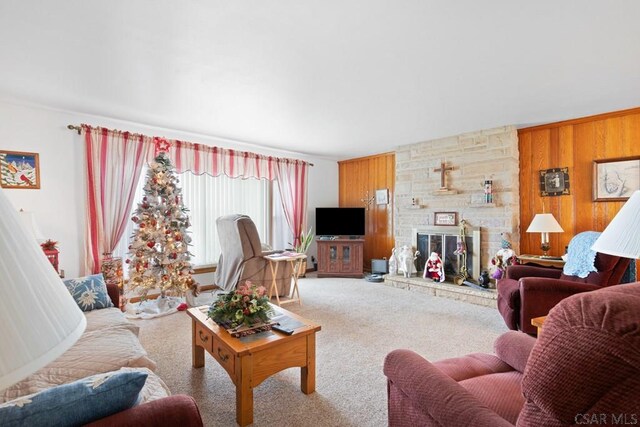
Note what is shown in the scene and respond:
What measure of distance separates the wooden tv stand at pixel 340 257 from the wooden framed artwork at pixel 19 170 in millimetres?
4089

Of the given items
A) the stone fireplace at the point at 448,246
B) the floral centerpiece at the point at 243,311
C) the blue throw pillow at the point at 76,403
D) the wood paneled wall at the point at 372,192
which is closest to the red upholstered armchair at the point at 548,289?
the stone fireplace at the point at 448,246

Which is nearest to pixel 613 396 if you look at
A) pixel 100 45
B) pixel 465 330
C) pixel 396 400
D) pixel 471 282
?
pixel 396 400

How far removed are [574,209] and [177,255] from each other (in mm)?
5067

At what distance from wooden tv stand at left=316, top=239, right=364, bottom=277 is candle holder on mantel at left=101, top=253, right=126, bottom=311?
3203mm

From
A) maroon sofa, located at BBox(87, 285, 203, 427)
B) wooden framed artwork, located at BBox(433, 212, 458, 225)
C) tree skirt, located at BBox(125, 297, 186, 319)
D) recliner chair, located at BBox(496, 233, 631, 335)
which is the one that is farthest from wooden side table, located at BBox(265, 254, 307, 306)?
maroon sofa, located at BBox(87, 285, 203, 427)

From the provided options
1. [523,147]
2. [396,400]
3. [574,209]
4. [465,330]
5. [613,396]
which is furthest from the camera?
[523,147]

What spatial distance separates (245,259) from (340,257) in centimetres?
224

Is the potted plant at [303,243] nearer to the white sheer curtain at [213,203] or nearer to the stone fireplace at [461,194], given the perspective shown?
the white sheer curtain at [213,203]

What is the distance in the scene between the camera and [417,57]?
93.4 inches

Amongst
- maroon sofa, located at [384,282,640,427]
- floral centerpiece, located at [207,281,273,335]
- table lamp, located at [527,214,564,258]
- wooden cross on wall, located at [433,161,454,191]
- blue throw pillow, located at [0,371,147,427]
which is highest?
wooden cross on wall, located at [433,161,454,191]

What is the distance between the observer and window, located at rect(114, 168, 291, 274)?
188 inches

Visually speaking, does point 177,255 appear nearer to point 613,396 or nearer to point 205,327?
point 205,327

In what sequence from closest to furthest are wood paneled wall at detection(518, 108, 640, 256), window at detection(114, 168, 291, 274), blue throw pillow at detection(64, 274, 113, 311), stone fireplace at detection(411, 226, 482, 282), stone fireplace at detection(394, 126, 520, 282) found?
blue throw pillow at detection(64, 274, 113, 311) < wood paneled wall at detection(518, 108, 640, 256) < stone fireplace at detection(394, 126, 520, 282) < stone fireplace at detection(411, 226, 482, 282) < window at detection(114, 168, 291, 274)

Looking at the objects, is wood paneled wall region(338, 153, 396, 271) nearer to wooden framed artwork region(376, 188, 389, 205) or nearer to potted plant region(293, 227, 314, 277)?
wooden framed artwork region(376, 188, 389, 205)
